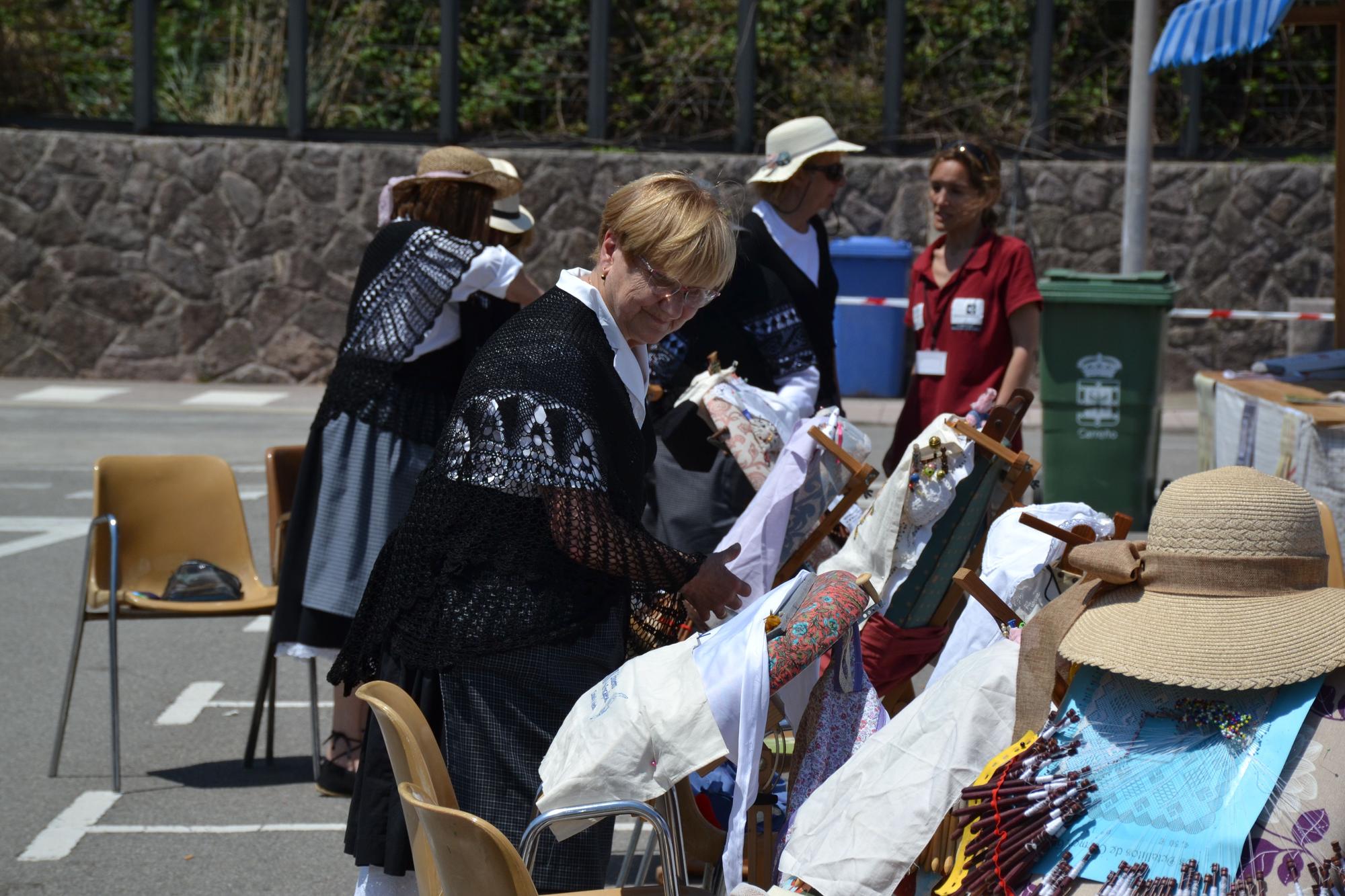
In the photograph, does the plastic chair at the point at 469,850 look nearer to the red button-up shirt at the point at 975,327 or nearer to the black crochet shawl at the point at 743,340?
the black crochet shawl at the point at 743,340

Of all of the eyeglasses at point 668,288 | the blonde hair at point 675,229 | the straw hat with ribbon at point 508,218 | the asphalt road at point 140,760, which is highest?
the straw hat with ribbon at point 508,218

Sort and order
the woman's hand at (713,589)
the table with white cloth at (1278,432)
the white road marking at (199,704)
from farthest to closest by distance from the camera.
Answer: the white road marking at (199,704), the table with white cloth at (1278,432), the woman's hand at (713,589)

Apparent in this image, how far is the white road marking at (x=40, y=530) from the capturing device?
27.4ft

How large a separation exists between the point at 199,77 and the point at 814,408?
12.5 m

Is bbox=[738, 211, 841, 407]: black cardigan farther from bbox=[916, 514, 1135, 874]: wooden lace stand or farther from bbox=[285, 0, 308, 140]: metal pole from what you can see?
bbox=[285, 0, 308, 140]: metal pole

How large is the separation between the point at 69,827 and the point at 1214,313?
35.8 ft

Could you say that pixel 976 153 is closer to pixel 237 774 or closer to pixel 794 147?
pixel 794 147

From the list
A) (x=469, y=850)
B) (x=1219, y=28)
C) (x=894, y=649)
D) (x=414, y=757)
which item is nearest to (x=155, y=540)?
(x=894, y=649)

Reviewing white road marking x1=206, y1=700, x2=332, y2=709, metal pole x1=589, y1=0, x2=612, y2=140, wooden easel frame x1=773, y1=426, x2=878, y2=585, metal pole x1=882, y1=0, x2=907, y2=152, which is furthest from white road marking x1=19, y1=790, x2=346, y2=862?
metal pole x1=882, y1=0, x2=907, y2=152

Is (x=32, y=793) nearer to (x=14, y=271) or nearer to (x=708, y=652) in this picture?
(x=708, y=652)

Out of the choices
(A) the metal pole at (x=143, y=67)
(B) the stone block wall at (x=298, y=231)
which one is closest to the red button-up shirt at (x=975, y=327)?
(B) the stone block wall at (x=298, y=231)

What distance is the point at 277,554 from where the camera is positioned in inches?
207

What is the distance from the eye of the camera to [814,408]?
15.0 feet

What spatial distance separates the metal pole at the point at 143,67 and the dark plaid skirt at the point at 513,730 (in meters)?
13.3
